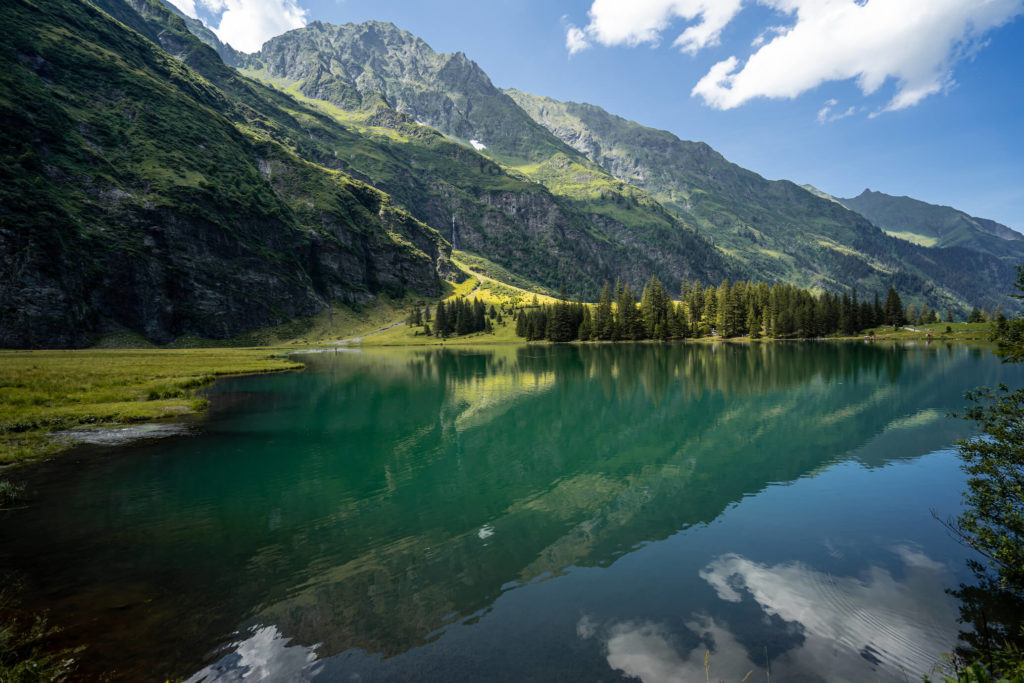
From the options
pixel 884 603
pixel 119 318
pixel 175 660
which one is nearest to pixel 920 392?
pixel 884 603

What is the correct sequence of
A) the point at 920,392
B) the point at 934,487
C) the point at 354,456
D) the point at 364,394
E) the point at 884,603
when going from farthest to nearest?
1. the point at 364,394
2. the point at 920,392
3. the point at 354,456
4. the point at 934,487
5. the point at 884,603

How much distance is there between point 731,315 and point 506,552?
578ft

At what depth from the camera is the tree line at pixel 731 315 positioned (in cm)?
16575

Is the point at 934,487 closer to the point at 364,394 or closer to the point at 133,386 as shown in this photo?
the point at 364,394

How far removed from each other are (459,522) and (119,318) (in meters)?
223

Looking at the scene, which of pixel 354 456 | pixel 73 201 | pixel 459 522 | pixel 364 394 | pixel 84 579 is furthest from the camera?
pixel 73 201

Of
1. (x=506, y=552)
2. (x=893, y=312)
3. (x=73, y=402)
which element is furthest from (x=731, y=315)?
(x=73, y=402)

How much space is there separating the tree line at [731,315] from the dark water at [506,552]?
143 metres

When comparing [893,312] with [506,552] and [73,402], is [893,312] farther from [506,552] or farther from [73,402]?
[73,402]

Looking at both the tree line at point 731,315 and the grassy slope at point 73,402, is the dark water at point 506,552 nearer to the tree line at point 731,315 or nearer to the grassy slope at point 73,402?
the grassy slope at point 73,402

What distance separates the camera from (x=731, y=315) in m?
171

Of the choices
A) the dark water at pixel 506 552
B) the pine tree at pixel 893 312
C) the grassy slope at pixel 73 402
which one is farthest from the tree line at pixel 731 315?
the grassy slope at pixel 73 402

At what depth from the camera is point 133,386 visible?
53.8 meters

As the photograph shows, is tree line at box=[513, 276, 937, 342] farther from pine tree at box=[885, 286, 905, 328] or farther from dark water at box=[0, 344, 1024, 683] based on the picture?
dark water at box=[0, 344, 1024, 683]
